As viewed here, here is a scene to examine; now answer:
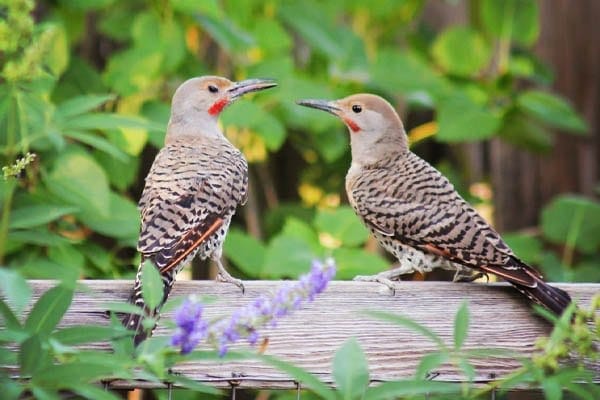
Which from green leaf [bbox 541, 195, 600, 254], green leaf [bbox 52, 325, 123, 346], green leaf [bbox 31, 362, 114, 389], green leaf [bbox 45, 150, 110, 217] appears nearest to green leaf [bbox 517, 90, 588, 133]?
green leaf [bbox 541, 195, 600, 254]

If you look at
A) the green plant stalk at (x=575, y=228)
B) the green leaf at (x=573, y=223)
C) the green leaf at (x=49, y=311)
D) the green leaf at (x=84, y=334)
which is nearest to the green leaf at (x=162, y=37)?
the green leaf at (x=573, y=223)

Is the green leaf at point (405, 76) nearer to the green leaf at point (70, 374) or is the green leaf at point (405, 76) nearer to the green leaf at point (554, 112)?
the green leaf at point (554, 112)

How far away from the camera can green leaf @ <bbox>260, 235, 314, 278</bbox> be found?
182 inches

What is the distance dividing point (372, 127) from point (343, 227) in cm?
69

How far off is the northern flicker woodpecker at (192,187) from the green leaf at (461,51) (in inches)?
76.9

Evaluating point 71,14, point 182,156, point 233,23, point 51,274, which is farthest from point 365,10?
point 51,274

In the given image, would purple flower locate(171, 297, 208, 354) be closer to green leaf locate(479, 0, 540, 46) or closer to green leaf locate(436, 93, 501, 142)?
green leaf locate(436, 93, 501, 142)

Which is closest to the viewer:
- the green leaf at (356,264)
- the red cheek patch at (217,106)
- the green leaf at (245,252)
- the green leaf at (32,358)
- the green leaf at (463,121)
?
the green leaf at (32,358)

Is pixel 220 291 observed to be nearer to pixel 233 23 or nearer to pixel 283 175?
pixel 233 23

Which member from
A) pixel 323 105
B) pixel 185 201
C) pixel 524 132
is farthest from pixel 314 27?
pixel 185 201

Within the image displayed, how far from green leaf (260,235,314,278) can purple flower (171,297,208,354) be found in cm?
252

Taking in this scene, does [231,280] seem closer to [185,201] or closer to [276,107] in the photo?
[185,201]

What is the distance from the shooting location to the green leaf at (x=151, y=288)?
2129 mm

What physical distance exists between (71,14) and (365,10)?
5.17ft
